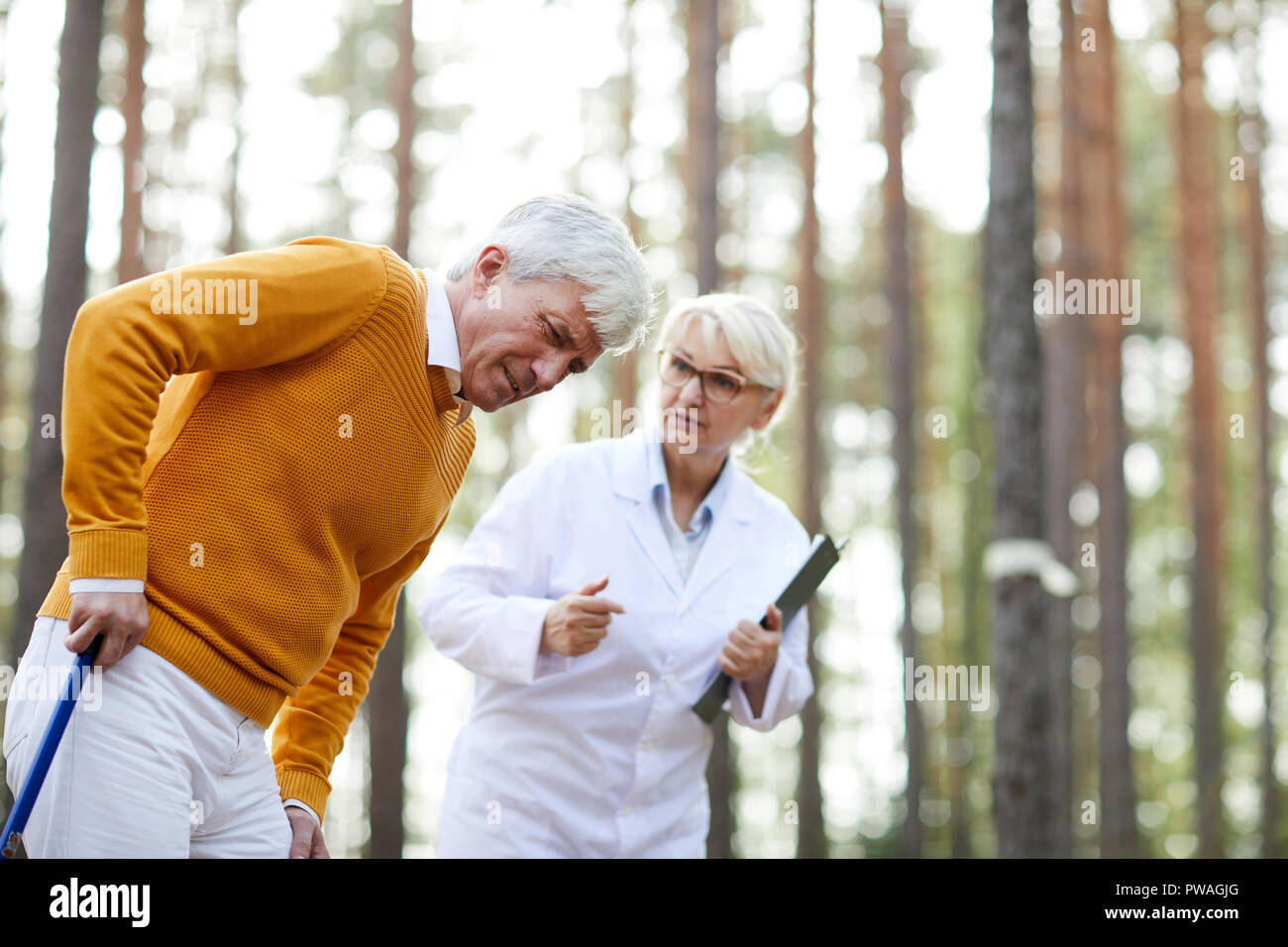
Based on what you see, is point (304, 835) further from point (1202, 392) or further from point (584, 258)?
point (1202, 392)

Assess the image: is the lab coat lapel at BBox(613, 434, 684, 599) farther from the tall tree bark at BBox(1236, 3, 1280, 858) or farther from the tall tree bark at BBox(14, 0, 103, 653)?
the tall tree bark at BBox(1236, 3, 1280, 858)

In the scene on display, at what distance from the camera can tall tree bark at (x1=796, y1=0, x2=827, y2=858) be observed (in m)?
11.0

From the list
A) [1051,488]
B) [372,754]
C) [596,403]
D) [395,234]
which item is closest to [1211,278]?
[1051,488]

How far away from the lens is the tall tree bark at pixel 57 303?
17.3ft

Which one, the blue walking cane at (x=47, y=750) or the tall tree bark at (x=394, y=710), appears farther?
the tall tree bark at (x=394, y=710)

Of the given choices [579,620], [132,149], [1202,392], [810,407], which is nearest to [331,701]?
[579,620]

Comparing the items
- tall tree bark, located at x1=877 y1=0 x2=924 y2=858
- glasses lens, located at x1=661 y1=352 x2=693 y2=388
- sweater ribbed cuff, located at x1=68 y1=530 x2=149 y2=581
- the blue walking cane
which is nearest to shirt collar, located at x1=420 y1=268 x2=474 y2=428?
sweater ribbed cuff, located at x1=68 y1=530 x2=149 y2=581

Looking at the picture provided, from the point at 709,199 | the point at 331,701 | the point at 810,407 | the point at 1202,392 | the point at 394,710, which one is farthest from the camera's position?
the point at 1202,392

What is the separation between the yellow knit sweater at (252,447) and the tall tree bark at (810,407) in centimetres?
924

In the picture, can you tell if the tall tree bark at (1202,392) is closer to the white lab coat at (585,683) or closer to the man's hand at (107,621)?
the white lab coat at (585,683)

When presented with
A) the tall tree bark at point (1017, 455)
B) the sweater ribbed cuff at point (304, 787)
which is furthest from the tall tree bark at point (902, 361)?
the sweater ribbed cuff at point (304, 787)

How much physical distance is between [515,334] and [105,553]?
70 centimetres

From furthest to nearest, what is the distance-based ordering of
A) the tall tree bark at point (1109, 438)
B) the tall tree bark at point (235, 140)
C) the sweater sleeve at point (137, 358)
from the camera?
the tall tree bark at point (1109, 438), the tall tree bark at point (235, 140), the sweater sleeve at point (137, 358)

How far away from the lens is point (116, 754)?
161cm
